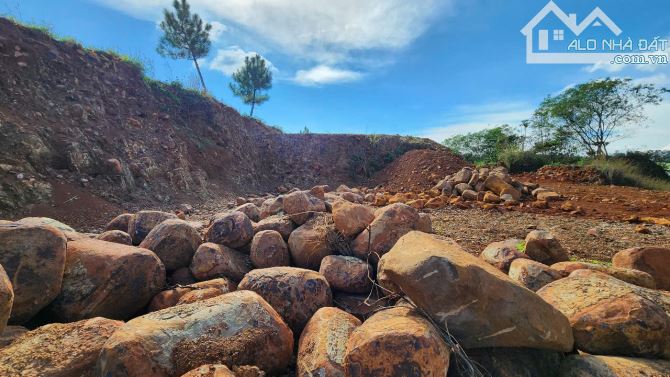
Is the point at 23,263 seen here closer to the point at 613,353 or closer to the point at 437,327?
the point at 437,327

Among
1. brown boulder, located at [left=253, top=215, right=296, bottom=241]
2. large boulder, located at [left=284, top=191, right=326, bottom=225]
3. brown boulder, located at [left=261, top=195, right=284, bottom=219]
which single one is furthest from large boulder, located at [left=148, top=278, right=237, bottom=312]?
brown boulder, located at [left=261, top=195, right=284, bottom=219]

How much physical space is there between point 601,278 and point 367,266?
166cm

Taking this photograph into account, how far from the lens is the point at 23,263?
2195 mm

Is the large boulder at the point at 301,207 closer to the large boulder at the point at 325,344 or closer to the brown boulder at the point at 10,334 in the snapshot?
the large boulder at the point at 325,344

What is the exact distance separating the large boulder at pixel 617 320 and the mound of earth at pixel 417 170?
30.7 ft

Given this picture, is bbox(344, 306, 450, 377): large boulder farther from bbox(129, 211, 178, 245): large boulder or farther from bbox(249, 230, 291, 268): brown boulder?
bbox(129, 211, 178, 245): large boulder

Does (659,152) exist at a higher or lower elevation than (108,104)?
lower

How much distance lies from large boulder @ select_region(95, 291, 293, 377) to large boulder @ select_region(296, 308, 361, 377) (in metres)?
0.17

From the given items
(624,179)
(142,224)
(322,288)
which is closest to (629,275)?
(322,288)

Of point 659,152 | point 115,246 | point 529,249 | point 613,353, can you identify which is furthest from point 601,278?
point 659,152

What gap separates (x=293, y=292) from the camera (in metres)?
2.45

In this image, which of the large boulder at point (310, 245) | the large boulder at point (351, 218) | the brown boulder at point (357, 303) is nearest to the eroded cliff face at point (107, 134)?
the large boulder at point (310, 245)

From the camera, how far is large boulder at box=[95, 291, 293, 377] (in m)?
1.57

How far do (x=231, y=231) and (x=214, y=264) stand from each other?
444 millimetres
